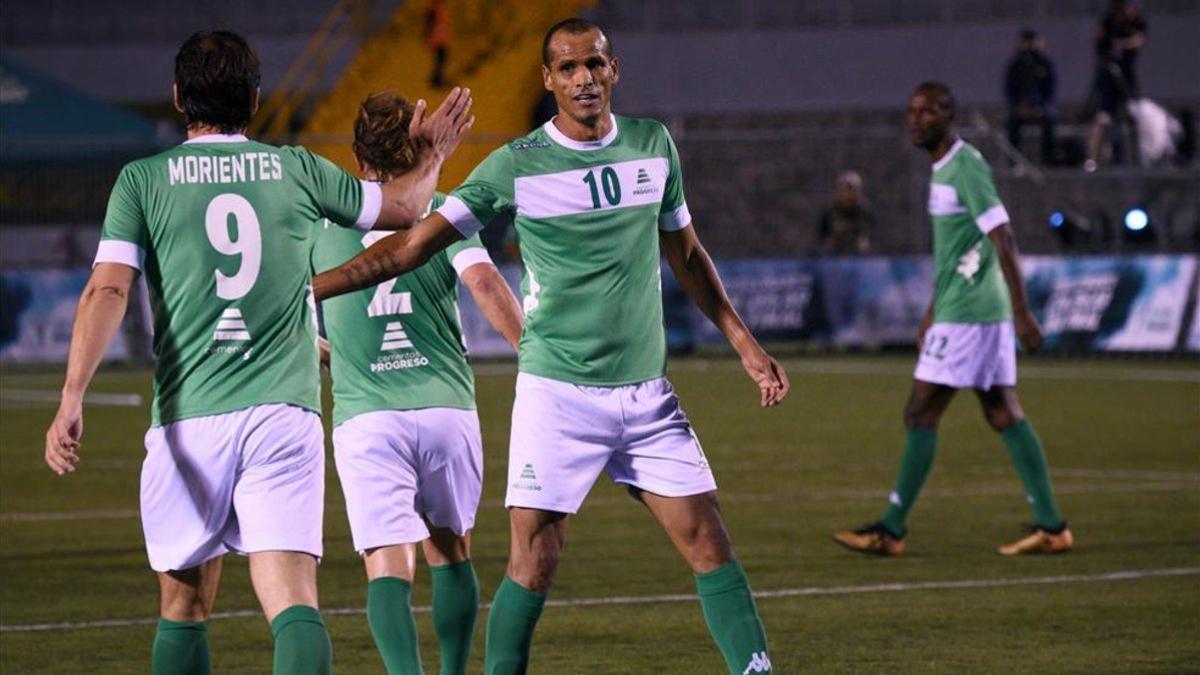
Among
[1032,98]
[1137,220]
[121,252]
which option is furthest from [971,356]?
[1032,98]

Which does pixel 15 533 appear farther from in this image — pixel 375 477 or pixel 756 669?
pixel 756 669

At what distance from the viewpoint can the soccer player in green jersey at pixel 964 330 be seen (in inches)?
467

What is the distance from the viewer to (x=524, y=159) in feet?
23.0

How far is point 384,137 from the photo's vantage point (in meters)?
7.46

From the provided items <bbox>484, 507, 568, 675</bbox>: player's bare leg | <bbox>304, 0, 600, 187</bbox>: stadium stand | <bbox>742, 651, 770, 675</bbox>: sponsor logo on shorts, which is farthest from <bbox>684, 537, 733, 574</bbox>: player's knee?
<bbox>304, 0, 600, 187</bbox>: stadium stand

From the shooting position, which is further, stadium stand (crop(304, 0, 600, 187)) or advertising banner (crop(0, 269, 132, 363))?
stadium stand (crop(304, 0, 600, 187))

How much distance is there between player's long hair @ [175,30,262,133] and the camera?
5992 millimetres

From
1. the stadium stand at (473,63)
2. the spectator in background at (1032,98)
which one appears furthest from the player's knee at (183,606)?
the stadium stand at (473,63)

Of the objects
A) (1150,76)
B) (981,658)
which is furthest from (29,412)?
(1150,76)

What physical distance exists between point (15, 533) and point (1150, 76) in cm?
2764

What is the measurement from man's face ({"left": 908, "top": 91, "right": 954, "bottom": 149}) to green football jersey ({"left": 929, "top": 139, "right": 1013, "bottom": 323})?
15 cm

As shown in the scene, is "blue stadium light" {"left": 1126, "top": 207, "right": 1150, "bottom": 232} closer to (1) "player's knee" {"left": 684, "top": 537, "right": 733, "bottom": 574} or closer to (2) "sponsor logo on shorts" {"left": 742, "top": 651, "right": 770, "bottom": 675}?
(1) "player's knee" {"left": 684, "top": 537, "right": 733, "bottom": 574}

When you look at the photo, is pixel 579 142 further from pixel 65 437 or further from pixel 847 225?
pixel 847 225

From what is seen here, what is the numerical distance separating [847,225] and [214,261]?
928 inches
